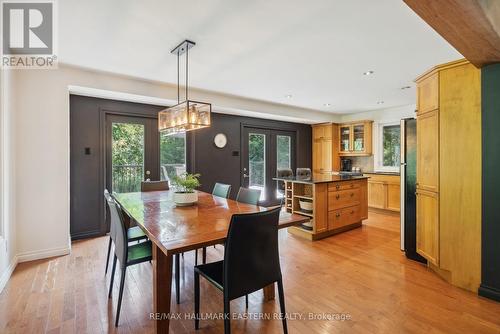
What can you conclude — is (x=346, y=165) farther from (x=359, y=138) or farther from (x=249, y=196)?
(x=249, y=196)

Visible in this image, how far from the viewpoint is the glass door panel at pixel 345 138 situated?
648 centimetres

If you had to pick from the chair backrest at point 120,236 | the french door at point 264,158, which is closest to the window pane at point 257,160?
the french door at point 264,158

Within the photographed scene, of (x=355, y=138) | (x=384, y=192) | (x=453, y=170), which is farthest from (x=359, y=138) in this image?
(x=453, y=170)

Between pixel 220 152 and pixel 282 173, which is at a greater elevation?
pixel 220 152

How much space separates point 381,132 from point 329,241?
3.61 meters

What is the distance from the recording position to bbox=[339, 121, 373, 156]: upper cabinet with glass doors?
6.04 metres

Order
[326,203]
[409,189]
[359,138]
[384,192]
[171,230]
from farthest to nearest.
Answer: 1. [359,138]
2. [384,192]
3. [326,203]
4. [409,189]
5. [171,230]

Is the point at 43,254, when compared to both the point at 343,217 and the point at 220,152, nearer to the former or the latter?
the point at 220,152

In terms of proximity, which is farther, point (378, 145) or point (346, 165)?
point (346, 165)

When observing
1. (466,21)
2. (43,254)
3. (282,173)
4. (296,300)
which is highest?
(466,21)

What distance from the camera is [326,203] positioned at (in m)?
3.82

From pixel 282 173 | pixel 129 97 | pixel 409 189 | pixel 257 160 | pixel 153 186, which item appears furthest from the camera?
pixel 257 160

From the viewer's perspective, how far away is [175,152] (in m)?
4.75
